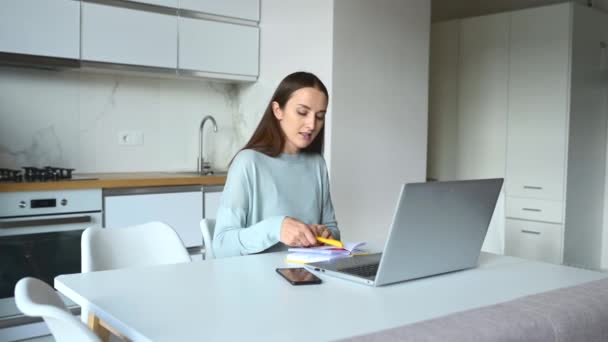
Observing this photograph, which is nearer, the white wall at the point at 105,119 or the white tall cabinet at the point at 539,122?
the white wall at the point at 105,119

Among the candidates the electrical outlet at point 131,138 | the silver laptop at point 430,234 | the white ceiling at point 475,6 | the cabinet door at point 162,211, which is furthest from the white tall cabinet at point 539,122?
the silver laptop at point 430,234

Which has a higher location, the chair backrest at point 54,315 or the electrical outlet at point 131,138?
the electrical outlet at point 131,138

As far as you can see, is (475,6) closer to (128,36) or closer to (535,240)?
(535,240)

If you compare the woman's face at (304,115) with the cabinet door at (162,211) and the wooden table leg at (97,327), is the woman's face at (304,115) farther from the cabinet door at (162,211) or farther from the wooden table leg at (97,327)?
the cabinet door at (162,211)

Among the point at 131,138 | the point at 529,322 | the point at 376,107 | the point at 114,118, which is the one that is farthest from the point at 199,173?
the point at 529,322

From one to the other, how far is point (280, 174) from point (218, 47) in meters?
1.94

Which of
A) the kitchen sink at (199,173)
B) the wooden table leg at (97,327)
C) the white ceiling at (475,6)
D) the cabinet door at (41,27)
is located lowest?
the wooden table leg at (97,327)

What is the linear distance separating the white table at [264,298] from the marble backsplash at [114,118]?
220cm

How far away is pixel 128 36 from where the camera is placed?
332cm

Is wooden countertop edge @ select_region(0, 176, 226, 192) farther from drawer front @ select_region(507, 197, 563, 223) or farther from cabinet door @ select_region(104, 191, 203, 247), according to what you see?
drawer front @ select_region(507, 197, 563, 223)

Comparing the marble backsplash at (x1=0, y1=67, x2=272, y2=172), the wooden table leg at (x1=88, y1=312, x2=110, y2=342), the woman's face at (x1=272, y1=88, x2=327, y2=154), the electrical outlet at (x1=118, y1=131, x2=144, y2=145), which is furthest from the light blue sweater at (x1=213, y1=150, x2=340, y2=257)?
the electrical outlet at (x1=118, y1=131, x2=144, y2=145)

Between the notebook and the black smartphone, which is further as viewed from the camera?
the notebook

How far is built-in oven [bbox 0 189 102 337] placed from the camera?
108 inches

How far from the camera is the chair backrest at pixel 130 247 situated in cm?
173
